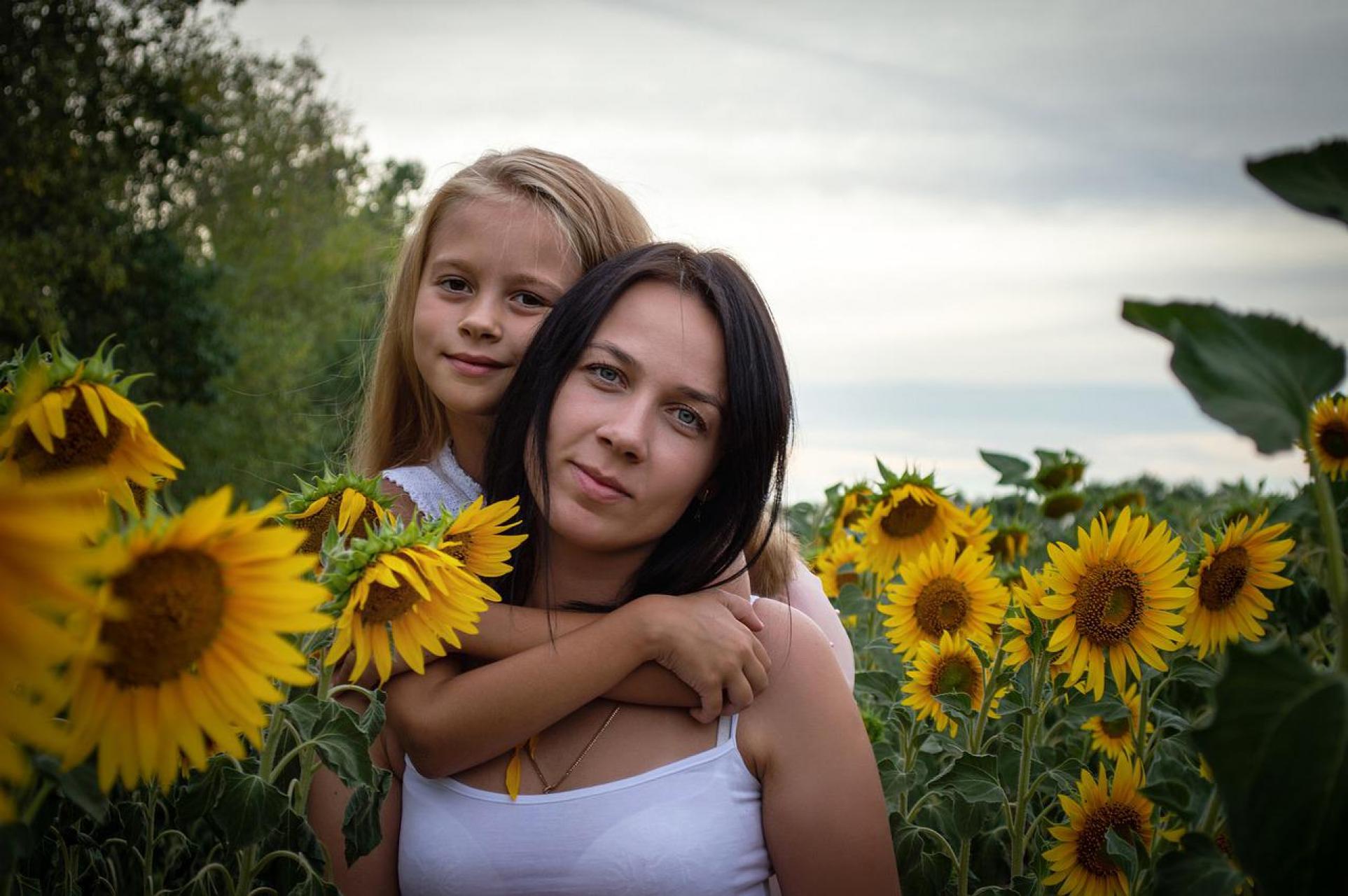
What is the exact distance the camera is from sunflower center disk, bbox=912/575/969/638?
9.36ft

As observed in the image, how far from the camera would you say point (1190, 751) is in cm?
220

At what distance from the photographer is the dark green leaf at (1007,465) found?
393cm

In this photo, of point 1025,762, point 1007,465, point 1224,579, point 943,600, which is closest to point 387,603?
Answer: point 1025,762

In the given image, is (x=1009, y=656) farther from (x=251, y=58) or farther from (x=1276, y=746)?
(x=251, y=58)

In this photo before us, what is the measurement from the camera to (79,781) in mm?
1074

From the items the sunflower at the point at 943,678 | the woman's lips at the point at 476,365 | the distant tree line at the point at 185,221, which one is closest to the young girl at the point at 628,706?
the woman's lips at the point at 476,365

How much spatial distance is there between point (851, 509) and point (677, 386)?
1977 millimetres

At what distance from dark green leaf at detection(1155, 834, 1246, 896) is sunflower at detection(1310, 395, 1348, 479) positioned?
5.09ft

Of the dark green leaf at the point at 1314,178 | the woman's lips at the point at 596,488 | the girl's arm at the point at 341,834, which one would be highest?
the dark green leaf at the point at 1314,178

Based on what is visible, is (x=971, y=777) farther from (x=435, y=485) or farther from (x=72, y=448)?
(x=72, y=448)

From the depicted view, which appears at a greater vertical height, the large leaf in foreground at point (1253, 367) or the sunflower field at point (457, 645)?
the large leaf in foreground at point (1253, 367)

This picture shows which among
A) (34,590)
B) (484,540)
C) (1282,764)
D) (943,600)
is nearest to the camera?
(34,590)

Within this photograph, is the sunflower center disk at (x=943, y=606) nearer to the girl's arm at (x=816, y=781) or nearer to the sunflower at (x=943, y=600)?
the sunflower at (x=943, y=600)

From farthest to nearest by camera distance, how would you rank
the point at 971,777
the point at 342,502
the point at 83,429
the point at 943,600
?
1. the point at 943,600
2. the point at 971,777
3. the point at 342,502
4. the point at 83,429
